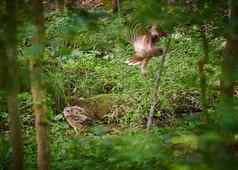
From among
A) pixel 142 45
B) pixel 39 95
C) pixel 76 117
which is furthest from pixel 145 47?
pixel 39 95

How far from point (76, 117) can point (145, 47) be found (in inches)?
84.4

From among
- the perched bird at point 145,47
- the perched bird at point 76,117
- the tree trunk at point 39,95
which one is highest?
the perched bird at point 145,47

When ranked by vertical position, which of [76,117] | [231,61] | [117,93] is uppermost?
[231,61]

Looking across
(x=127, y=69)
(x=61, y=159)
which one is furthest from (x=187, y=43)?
(x=61, y=159)

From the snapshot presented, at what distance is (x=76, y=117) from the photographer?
8695mm

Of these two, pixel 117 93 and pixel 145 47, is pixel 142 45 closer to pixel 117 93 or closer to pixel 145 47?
pixel 145 47

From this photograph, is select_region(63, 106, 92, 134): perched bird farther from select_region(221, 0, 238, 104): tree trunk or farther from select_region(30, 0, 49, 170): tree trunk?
select_region(221, 0, 238, 104): tree trunk

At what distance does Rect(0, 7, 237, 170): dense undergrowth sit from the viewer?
2.79 m

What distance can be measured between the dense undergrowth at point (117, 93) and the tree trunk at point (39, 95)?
0.09m

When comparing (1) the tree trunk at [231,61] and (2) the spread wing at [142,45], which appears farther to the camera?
(2) the spread wing at [142,45]

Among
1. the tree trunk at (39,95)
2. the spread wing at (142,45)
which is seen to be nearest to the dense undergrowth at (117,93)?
the tree trunk at (39,95)

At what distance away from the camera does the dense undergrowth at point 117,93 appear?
2787 mm

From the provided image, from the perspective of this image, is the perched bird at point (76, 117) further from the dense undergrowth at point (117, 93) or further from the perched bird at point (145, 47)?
the perched bird at point (145, 47)

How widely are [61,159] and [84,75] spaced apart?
443 centimetres
